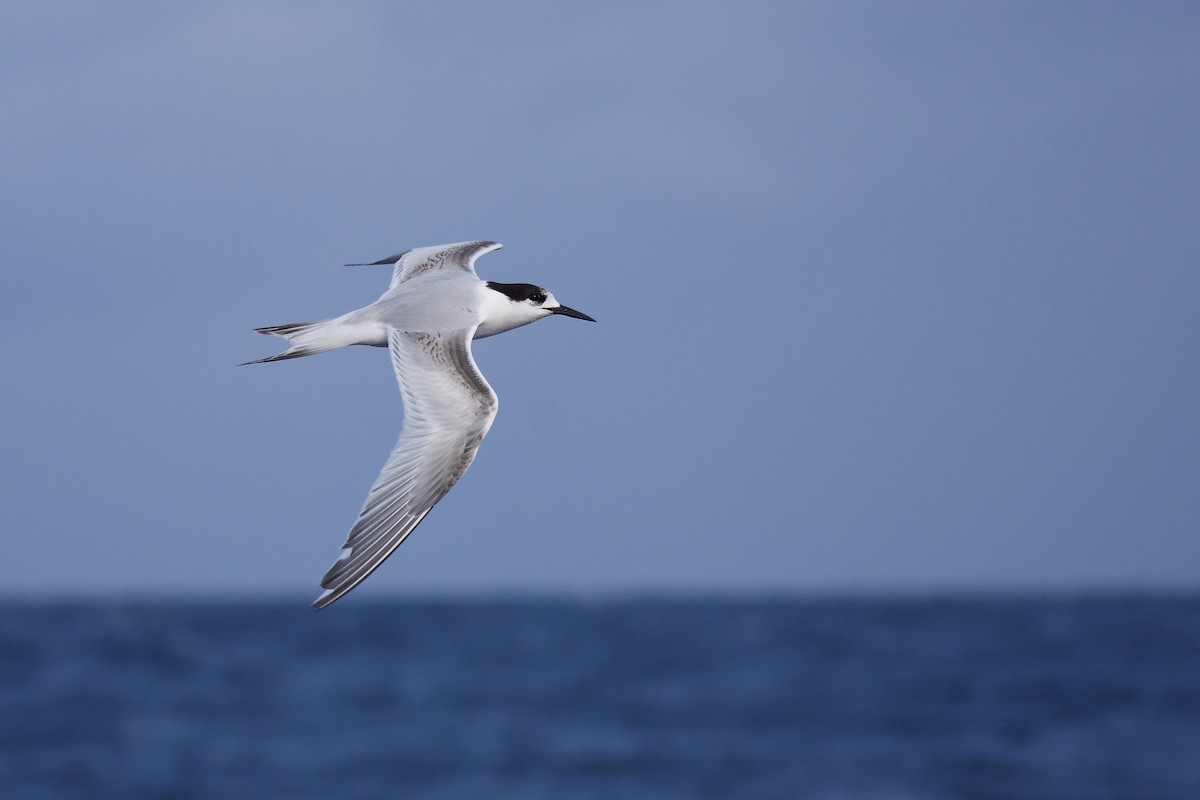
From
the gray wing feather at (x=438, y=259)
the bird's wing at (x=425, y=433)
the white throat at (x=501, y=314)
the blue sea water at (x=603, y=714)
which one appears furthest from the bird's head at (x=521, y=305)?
the blue sea water at (x=603, y=714)

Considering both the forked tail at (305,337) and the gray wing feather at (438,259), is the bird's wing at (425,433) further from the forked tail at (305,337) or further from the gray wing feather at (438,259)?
the gray wing feather at (438,259)

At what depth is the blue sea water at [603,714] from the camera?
84.4 ft

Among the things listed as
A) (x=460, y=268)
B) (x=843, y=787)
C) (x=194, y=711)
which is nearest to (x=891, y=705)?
(x=843, y=787)

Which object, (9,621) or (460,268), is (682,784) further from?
(9,621)

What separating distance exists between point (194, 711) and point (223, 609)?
4384 centimetres

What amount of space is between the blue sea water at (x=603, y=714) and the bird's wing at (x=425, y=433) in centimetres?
1774

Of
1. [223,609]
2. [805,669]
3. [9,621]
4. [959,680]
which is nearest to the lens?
[959,680]

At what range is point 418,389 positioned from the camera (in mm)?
8273

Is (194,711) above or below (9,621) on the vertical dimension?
below

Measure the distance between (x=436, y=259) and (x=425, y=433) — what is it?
2.57m

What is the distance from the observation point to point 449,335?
861 cm

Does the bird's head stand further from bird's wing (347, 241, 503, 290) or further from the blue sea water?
the blue sea water

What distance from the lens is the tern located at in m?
7.56

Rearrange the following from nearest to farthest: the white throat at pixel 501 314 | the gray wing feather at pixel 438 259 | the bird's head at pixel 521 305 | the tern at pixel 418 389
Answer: the tern at pixel 418 389 < the white throat at pixel 501 314 < the bird's head at pixel 521 305 < the gray wing feather at pixel 438 259
